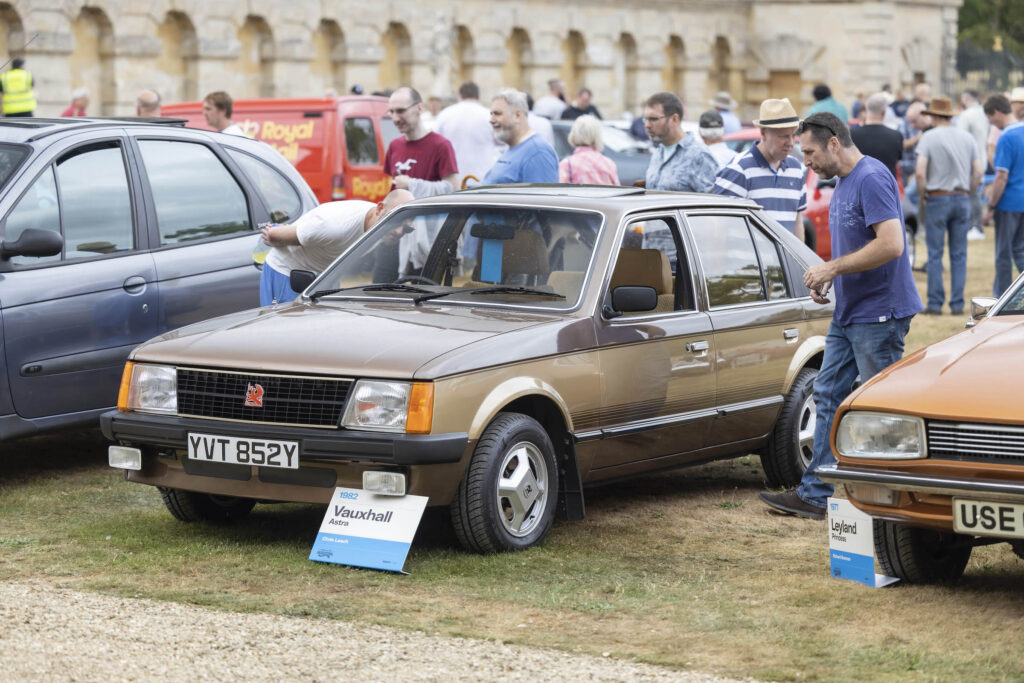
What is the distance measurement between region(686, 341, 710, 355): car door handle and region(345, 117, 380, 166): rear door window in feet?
33.6

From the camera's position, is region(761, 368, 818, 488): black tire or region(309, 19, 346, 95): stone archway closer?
region(761, 368, 818, 488): black tire

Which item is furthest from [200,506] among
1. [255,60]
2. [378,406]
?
[255,60]

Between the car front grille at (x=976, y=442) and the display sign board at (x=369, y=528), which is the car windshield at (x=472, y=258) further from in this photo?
the car front grille at (x=976, y=442)

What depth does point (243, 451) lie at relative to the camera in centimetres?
662

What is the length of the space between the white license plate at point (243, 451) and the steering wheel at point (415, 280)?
135 centimetres

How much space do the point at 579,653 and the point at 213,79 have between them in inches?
1036

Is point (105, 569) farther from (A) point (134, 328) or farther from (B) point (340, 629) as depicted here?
(A) point (134, 328)

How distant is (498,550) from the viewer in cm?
677

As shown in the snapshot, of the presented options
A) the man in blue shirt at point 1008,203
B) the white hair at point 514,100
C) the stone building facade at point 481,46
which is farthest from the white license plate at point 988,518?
the stone building facade at point 481,46

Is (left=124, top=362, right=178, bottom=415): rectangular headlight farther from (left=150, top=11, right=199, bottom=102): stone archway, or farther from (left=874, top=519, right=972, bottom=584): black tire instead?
(left=150, top=11, right=199, bottom=102): stone archway

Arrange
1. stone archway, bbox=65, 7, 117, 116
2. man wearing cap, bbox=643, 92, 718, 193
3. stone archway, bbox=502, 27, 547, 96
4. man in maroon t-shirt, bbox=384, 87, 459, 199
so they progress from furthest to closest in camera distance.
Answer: stone archway, bbox=502, 27, 547, 96 < stone archway, bbox=65, 7, 117, 116 < man in maroon t-shirt, bbox=384, 87, 459, 199 < man wearing cap, bbox=643, 92, 718, 193

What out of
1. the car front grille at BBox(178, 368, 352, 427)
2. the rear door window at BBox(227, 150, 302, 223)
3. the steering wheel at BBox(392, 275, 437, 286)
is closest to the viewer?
the car front grille at BBox(178, 368, 352, 427)

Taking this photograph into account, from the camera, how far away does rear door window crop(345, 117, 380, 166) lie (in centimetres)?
1762

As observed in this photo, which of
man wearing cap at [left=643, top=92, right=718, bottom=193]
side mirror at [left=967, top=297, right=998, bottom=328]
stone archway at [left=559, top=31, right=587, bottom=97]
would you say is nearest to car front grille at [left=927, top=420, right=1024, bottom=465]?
side mirror at [left=967, top=297, right=998, bottom=328]
